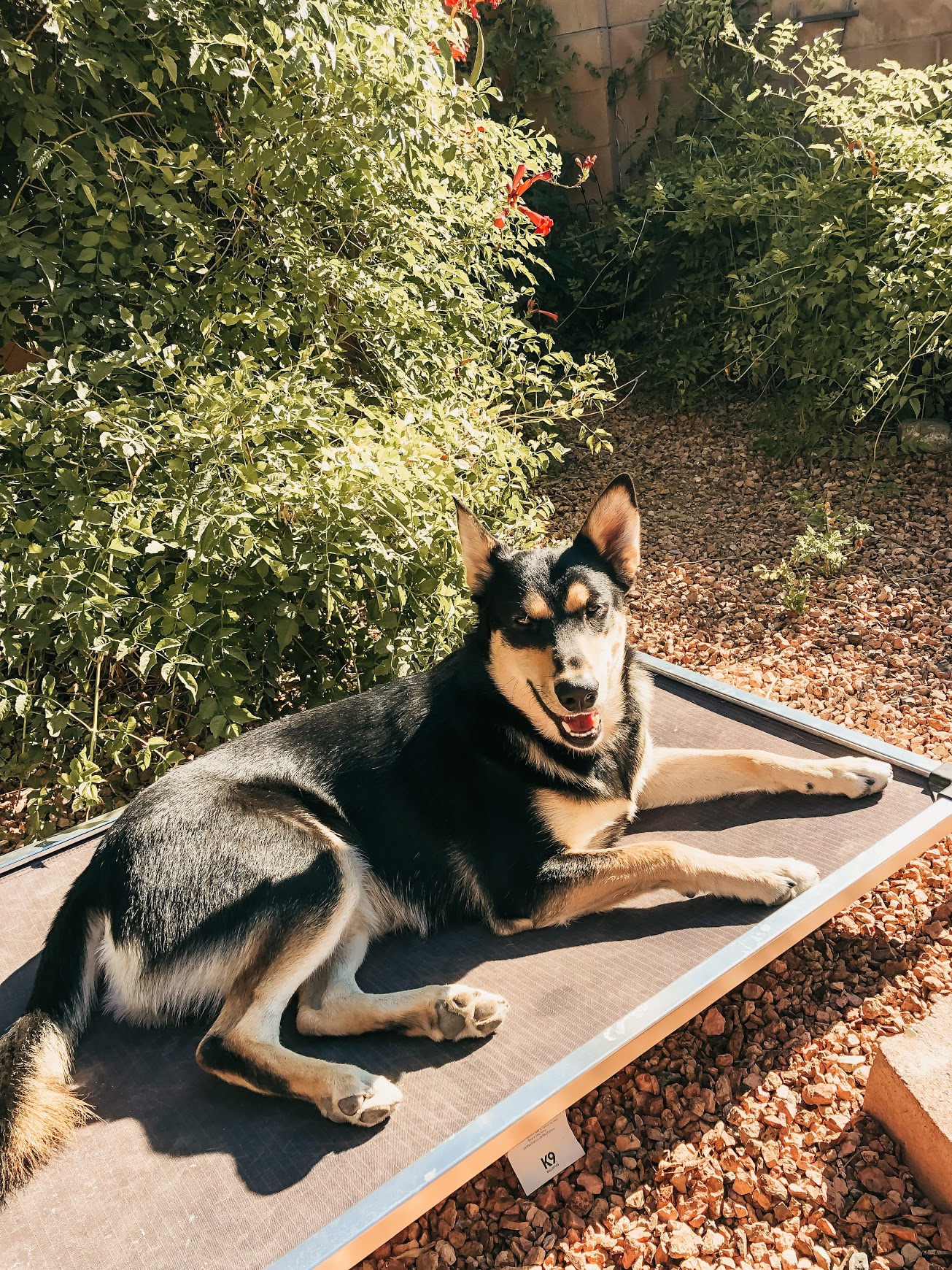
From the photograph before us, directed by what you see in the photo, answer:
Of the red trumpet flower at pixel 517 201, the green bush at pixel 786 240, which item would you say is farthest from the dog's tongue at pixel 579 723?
the green bush at pixel 786 240

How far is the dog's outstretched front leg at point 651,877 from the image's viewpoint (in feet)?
7.38

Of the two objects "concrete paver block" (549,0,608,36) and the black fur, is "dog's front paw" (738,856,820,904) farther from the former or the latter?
"concrete paver block" (549,0,608,36)

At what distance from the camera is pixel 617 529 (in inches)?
101

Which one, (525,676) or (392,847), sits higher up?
(525,676)

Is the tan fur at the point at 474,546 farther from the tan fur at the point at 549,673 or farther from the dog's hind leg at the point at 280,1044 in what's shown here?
the dog's hind leg at the point at 280,1044

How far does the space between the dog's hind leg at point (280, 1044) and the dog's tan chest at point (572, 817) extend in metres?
0.63

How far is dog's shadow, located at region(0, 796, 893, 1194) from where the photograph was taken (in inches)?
71.4

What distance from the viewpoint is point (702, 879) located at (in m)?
2.25

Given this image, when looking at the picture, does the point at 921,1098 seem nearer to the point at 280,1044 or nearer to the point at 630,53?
the point at 280,1044

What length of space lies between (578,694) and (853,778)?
42.5 inches

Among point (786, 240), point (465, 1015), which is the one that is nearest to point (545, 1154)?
point (465, 1015)

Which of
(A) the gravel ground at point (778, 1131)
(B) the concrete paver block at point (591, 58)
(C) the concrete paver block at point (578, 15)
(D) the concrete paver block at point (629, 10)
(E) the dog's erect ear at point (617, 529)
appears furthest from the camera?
(B) the concrete paver block at point (591, 58)

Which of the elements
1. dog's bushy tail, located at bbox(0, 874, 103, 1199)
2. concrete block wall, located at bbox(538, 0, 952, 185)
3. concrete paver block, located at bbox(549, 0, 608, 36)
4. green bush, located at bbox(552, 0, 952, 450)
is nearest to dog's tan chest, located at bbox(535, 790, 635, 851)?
dog's bushy tail, located at bbox(0, 874, 103, 1199)

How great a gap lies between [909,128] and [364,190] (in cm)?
344
